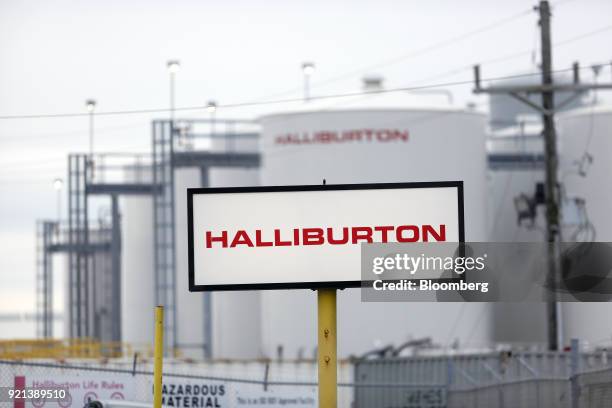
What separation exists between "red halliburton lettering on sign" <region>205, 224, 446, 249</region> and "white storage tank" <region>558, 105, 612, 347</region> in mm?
31423

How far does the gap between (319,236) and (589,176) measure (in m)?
33.8

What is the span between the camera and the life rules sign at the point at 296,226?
14500mm

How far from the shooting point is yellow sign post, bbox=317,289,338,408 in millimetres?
14836

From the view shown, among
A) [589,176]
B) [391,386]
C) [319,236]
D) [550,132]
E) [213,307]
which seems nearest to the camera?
[319,236]

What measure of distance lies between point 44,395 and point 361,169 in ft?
81.7

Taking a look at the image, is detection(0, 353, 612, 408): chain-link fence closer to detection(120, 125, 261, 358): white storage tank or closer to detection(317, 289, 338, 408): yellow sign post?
detection(317, 289, 338, 408): yellow sign post

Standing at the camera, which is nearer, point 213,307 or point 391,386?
point 391,386

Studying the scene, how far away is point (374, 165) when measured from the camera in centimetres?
4503

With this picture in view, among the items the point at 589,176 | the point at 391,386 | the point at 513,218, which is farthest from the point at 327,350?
the point at 513,218

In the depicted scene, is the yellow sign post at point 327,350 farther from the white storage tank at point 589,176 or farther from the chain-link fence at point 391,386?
the white storage tank at point 589,176

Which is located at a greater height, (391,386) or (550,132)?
(550,132)

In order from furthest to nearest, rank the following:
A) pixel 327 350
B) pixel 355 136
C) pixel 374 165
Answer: pixel 355 136, pixel 374 165, pixel 327 350

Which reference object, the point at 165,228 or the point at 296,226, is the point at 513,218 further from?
the point at 296,226

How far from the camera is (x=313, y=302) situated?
149 ft
